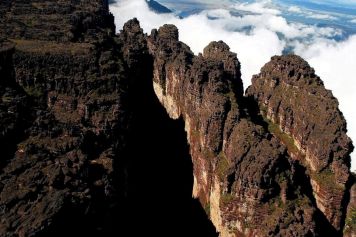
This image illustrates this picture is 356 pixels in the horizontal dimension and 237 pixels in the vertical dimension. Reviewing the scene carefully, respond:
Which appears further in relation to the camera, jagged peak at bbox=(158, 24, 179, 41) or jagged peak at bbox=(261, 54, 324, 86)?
jagged peak at bbox=(158, 24, 179, 41)

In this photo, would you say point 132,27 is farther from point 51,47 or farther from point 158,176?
point 51,47

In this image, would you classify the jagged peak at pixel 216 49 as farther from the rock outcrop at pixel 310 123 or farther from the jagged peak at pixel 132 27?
the jagged peak at pixel 132 27

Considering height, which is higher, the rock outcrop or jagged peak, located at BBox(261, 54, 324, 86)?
jagged peak, located at BBox(261, 54, 324, 86)

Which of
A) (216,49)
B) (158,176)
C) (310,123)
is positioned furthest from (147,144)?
(216,49)

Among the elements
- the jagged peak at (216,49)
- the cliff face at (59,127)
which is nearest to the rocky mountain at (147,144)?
the cliff face at (59,127)

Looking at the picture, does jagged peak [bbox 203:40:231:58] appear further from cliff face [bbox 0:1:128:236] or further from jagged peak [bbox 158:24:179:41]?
cliff face [bbox 0:1:128:236]

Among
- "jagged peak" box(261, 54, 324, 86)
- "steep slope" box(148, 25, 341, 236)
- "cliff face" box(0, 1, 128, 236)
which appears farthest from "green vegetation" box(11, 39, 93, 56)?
"jagged peak" box(261, 54, 324, 86)

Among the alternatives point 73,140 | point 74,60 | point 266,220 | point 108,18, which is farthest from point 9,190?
point 108,18

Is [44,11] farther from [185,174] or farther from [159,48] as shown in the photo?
[185,174]
